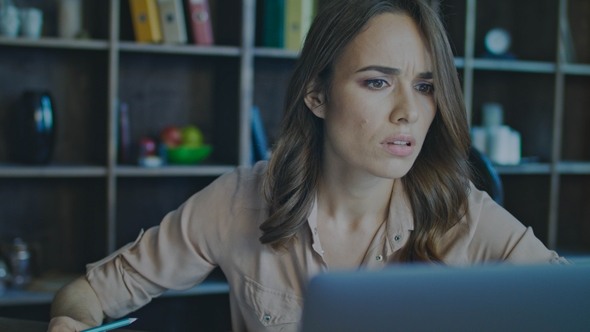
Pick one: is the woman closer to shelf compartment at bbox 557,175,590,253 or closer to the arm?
the arm

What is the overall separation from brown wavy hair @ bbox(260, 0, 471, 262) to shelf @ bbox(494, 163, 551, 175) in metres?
1.62

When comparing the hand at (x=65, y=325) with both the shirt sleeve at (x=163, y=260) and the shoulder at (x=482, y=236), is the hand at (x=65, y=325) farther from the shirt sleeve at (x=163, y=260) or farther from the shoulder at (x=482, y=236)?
the shoulder at (x=482, y=236)

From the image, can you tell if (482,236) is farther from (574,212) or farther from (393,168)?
(574,212)

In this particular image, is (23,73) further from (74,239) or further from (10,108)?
(74,239)

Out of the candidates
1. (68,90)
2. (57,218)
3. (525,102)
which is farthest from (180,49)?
(525,102)

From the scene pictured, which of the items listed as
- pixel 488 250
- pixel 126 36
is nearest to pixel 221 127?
pixel 126 36

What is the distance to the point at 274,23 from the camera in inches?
108

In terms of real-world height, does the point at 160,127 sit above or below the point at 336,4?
below

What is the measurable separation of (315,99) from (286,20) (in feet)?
4.65

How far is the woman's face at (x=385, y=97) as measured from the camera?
4.06ft

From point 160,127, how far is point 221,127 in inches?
12.1

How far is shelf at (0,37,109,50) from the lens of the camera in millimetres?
2457

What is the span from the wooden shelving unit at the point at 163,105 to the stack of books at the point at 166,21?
7cm

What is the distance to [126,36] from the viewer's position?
2.87 m
